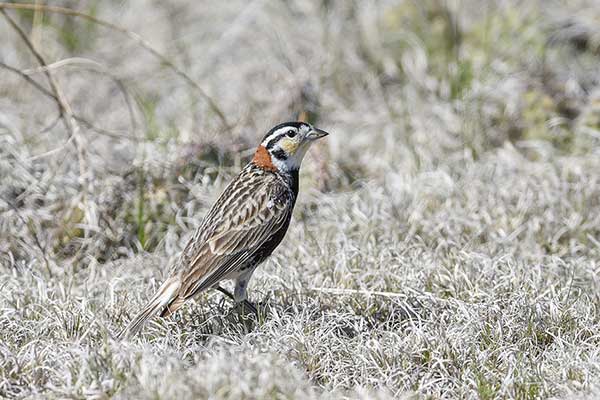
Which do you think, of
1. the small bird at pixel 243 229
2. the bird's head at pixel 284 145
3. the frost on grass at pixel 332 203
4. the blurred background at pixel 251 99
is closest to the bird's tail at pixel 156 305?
the small bird at pixel 243 229

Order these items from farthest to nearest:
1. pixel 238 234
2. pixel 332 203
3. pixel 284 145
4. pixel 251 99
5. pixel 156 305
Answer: pixel 251 99
pixel 332 203
pixel 284 145
pixel 238 234
pixel 156 305

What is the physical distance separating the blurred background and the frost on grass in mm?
22

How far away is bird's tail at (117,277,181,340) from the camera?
4871 mm

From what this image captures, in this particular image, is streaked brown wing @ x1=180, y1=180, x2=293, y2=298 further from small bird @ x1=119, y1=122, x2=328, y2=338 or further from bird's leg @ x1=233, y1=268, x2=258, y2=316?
bird's leg @ x1=233, y1=268, x2=258, y2=316

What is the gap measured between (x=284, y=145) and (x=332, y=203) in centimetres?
156

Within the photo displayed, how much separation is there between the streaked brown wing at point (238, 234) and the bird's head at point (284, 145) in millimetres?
191

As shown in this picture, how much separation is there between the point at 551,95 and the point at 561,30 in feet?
3.66

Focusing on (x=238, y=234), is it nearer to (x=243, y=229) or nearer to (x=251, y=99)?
(x=243, y=229)

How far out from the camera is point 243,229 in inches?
209

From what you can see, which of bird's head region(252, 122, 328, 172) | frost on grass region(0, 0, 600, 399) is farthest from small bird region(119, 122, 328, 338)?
frost on grass region(0, 0, 600, 399)

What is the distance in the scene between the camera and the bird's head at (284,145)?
5598 mm

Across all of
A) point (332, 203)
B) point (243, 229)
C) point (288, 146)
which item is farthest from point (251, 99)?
point (243, 229)

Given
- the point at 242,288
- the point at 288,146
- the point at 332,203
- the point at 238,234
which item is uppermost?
the point at 288,146

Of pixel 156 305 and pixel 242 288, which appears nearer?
pixel 156 305
